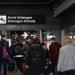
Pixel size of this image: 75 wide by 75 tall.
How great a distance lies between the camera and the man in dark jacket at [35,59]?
10.4m

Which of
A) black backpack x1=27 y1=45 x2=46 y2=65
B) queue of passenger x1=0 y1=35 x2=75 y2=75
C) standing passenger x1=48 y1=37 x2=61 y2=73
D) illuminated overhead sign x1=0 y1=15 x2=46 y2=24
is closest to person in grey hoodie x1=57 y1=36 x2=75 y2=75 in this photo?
queue of passenger x1=0 y1=35 x2=75 y2=75

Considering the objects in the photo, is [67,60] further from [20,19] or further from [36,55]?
[20,19]

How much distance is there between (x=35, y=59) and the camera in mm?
10477

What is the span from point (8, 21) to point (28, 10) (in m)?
1.24

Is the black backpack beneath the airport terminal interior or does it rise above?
beneath

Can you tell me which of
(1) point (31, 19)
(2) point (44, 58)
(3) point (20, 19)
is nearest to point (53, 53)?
(2) point (44, 58)

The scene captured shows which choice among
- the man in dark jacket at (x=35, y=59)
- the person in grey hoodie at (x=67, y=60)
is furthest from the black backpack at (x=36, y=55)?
the person in grey hoodie at (x=67, y=60)

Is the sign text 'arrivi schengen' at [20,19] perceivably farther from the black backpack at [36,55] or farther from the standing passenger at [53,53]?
the black backpack at [36,55]

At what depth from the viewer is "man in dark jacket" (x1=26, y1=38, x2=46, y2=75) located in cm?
1038

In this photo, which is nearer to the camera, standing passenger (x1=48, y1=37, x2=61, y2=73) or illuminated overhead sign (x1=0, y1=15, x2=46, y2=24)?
standing passenger (x1=48, y1=37, x2=61, y2=73)

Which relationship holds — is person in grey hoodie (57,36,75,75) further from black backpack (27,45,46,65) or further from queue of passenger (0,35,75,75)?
black backpack (27,45,46,65)

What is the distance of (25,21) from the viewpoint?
58.1 feet

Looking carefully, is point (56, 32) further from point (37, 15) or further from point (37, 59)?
point (37, 59)

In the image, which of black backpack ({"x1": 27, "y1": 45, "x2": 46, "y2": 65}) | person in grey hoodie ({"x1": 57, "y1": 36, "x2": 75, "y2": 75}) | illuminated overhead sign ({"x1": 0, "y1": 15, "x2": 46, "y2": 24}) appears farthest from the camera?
illuminated overhead sign ({"x1": 0, "y1": 15, "x2": 46, "y2": 24})
